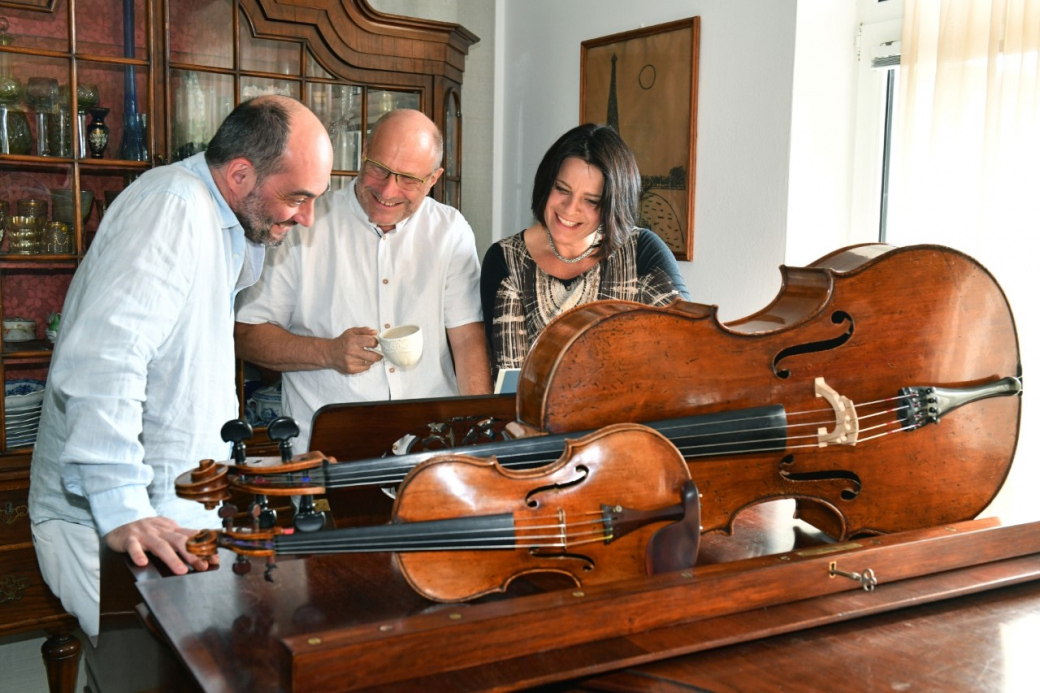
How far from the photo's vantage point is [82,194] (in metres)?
3.22

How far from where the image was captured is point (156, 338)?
1.44 m

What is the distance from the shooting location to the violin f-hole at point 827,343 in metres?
1.33

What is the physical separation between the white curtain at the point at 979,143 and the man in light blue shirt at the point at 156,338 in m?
1.73

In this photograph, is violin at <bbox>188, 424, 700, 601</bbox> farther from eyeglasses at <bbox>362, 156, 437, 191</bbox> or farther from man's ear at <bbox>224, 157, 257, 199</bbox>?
eyeglasses at <bbox>362, 156, 437, 191</bbox>

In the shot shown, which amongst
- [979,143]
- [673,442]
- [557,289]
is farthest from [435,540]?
[979,143]

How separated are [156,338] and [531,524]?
0.74m

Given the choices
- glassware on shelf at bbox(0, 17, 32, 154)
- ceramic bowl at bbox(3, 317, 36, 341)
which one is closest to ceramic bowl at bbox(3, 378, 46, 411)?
ceramic bowl at bbox(3, 317, 36, 341)

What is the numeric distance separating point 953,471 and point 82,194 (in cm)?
288

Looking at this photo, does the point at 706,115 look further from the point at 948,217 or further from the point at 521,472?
the point at 521,472

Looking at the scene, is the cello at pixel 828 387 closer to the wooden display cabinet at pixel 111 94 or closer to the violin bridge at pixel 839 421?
the violin bridge at pixel 839 421

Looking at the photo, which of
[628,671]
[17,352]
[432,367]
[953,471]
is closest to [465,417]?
[628,671]

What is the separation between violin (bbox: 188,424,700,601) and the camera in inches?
37.2

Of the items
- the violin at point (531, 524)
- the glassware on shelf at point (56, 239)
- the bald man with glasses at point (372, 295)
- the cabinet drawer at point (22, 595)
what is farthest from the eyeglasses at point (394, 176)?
the cabinet drawer at point (22, 595)

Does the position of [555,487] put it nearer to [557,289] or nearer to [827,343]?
[827,343]
